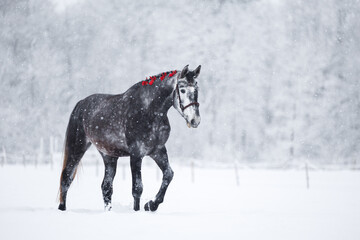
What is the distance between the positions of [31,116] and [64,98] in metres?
3.00

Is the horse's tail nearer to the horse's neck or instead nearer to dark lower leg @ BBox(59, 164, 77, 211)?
dark lower leg @ BBox(59, 164, 77, 211)

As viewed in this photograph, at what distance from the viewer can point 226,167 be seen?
1038 inches

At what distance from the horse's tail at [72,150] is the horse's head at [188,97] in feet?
8.56

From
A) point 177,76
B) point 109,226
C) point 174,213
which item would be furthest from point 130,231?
point 177,76

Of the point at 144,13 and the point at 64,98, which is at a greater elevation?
the point at 144,13

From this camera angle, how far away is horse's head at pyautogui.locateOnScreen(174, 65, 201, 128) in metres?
6.48

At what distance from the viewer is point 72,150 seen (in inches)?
330

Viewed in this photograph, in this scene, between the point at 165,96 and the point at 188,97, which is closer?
the point at 188,97

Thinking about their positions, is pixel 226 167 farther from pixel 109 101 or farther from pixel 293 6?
pixel 109 101

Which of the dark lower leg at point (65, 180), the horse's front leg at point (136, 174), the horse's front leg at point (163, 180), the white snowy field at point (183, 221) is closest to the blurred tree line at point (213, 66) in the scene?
the white snowy field at point (183, 221)

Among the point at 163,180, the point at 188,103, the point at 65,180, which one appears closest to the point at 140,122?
the point at 188,103

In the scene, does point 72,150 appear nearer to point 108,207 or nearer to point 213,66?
point 108,207

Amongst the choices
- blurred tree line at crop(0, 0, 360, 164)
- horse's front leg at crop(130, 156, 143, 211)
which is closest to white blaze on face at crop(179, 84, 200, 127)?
horse's front leg at crop(130, 156, 143, 211)

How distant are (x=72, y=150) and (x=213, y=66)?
23.6m
